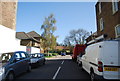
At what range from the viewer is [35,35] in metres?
52.5

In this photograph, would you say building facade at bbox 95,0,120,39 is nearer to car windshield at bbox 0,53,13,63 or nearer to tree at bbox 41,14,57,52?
car windshield at bbox 0,53,13,63

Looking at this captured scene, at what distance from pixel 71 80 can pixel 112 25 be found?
9816mm

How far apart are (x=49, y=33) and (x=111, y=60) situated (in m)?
34.4

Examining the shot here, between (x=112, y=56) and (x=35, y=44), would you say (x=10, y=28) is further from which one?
(x=35, y=44)

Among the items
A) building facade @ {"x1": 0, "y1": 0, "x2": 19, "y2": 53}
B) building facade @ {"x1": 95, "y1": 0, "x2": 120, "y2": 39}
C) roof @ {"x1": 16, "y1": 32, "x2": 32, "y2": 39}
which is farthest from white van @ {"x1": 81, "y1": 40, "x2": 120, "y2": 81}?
roof @ {"x1": 16, "y1": 32, "x2": 32, "y2": 39}

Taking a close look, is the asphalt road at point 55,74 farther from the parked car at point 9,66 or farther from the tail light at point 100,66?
the tail light at point 100,66

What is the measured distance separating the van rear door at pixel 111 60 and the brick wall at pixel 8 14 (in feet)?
48.7

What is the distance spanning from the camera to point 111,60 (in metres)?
4.76

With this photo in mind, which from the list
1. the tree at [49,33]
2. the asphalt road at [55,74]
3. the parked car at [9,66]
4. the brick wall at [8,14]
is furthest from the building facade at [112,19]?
the tree at [49,33]

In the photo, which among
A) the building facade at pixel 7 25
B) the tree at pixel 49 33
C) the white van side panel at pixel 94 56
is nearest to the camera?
the white van side panel at pixel 94 56

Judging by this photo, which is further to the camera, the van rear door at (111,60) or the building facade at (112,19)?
the building facade at (112,19)

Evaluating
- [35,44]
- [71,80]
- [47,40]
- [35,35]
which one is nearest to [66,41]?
[35,35]

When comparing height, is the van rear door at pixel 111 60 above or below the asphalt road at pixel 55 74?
above

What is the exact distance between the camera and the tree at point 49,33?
37344 millimetres
